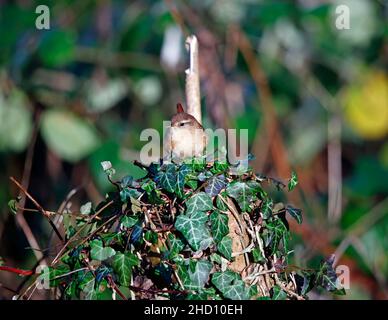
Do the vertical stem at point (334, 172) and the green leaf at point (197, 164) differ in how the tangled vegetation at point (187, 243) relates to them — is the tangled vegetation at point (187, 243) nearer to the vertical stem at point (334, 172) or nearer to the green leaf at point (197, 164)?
the green leaf at point (197, 164)

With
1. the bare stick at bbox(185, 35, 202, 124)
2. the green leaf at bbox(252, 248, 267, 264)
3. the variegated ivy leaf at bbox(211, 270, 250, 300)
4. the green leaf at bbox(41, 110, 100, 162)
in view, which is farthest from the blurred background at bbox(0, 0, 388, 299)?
the variegated ivy leaf at bbox(211, 270, 250, 300)

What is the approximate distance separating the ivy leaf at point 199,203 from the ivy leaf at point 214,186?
2 centimetres

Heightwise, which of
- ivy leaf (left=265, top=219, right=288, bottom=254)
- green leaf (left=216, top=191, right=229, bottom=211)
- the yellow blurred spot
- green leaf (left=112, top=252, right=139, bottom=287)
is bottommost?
green leaf (left=112, top=252, right=139, bottom=287)

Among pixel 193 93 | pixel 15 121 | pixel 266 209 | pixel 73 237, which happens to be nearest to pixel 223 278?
pixel 266 209

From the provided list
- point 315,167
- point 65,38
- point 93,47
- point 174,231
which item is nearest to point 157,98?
point 93,47

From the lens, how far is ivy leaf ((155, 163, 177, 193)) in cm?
193

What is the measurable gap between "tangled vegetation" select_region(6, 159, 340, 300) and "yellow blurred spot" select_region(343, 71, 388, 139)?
3562 mm

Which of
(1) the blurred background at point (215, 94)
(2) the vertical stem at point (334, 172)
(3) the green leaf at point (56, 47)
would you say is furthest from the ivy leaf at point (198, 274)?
(2) the vertical stem at point (334, 172)

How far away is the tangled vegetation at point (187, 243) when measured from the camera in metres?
1.89

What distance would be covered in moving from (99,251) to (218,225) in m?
0.33

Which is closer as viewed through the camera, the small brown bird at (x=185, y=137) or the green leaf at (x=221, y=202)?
the green leaf at (x=221, y=202)

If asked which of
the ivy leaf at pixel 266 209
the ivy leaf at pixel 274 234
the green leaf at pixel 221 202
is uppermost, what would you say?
the green leaf at pixel 221 202

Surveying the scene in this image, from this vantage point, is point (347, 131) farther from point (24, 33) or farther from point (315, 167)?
point (24, 33)

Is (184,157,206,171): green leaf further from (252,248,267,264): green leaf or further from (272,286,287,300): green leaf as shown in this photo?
(272,286,287,300): green leaf
